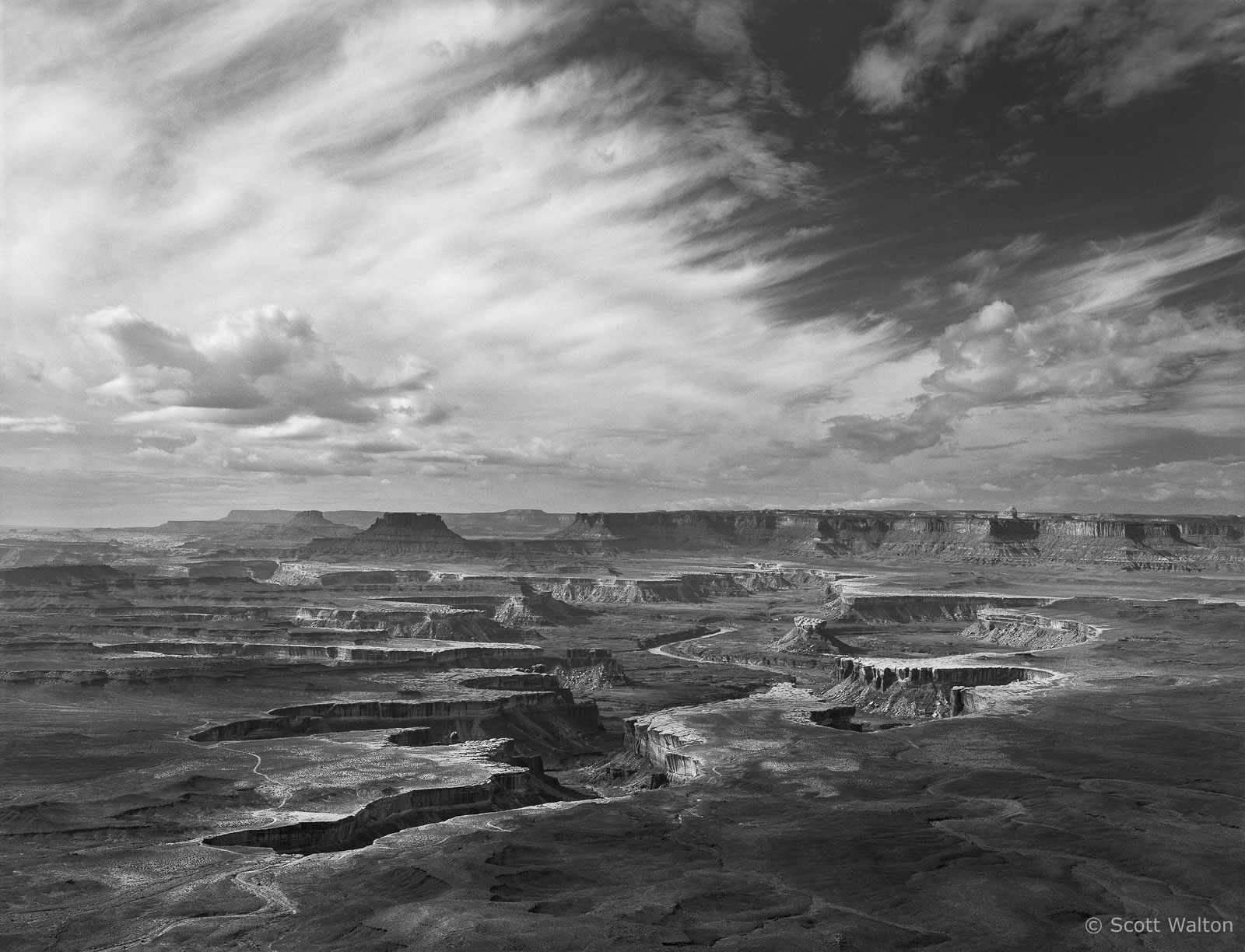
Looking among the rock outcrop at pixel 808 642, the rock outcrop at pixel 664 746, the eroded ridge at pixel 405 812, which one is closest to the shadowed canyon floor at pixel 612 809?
the eroded ridge at pixel 405 812

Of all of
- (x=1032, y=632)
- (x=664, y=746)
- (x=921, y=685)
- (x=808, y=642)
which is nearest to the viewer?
(x=664, y=746)

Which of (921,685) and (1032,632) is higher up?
(1032,632)

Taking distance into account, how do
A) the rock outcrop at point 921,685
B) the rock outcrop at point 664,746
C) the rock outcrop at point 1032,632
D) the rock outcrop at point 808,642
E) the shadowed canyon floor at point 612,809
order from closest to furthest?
the shadowed canyon floor at point 612,809
the rock outcrop at point 664,746
the rock outcrop at point 921,685
the rock outcrop at point 1032,632
the rock outcrop at point 808,642

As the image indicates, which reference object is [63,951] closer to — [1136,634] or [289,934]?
[289,934]

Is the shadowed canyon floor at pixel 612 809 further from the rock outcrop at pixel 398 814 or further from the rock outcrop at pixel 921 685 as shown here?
the rock outcrop at pixel 921 685

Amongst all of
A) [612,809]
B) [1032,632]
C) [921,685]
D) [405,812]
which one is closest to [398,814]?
[405,812]

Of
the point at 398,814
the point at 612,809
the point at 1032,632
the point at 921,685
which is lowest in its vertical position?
the point at 612,809

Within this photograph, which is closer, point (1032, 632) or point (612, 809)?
point (612, 809)

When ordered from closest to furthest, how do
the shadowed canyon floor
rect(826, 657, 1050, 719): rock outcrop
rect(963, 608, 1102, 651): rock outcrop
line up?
1. the shadowed canyon floor
2. rect(826, 657, 1050, 719): rock outcrop
3. rect(963, 608, 1102, 651): rock outcrop

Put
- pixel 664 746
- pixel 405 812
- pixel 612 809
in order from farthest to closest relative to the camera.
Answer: pixel 664 746 → pixel 612 809 → pixel 405 812

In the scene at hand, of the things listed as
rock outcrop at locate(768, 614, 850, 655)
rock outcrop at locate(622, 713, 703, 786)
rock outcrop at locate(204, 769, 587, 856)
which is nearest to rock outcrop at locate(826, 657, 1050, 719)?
rock outcrop at locate(622, 713, 703, 786)

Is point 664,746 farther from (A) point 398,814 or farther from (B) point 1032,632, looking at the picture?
(B) point 1032,632

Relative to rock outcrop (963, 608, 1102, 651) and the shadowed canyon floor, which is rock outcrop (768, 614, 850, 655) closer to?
rock outcrop (963, 608, 1102, 651)
